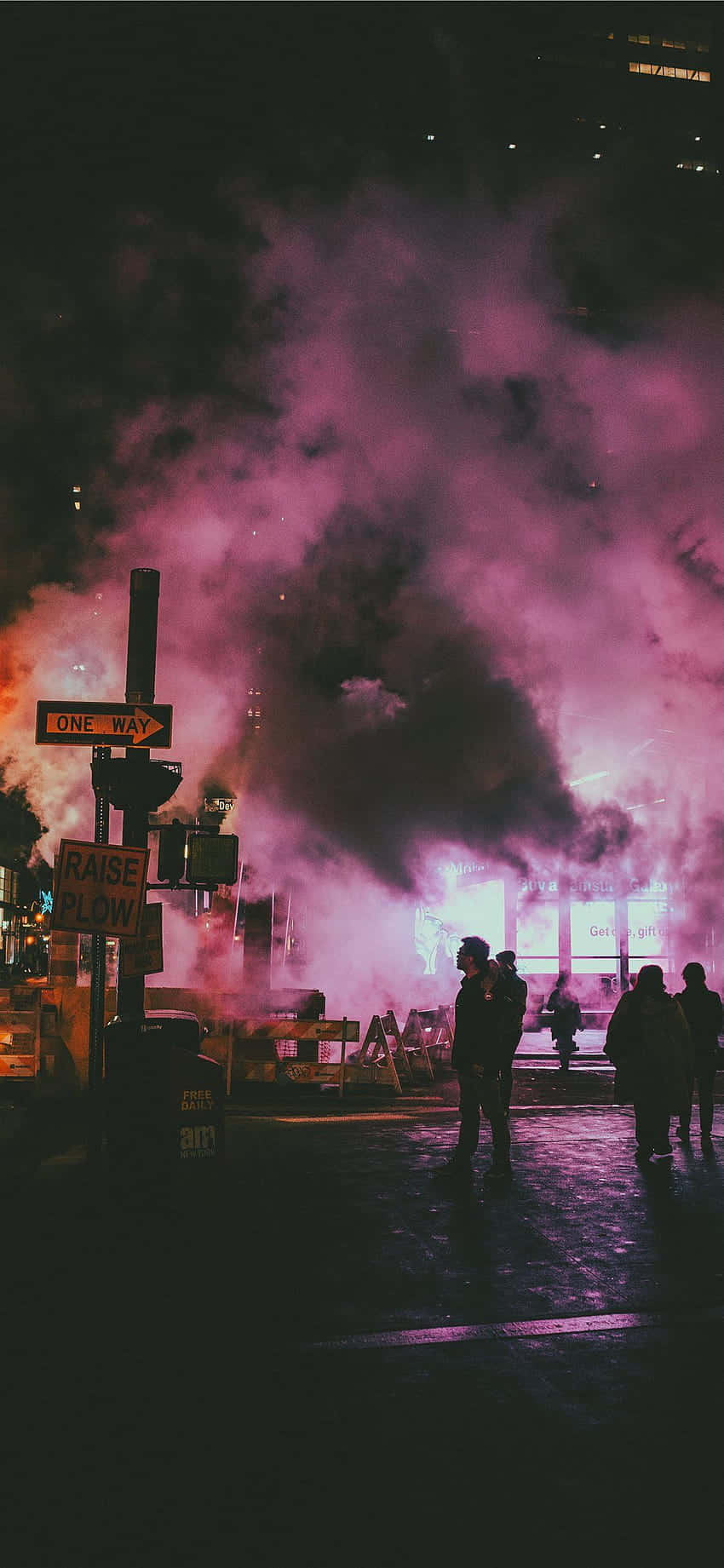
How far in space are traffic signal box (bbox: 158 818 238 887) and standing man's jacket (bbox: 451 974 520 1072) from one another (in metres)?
1.93

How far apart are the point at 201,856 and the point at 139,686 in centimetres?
136

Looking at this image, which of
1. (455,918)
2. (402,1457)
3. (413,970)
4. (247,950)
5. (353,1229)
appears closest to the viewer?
(402,1457)

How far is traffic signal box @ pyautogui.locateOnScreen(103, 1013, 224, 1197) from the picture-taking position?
6039 millimetres

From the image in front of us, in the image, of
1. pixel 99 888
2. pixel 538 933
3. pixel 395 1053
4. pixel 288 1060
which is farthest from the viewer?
pixel 538 933

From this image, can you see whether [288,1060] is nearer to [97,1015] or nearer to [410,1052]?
[410,1052]

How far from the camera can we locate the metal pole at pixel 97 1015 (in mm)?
6508

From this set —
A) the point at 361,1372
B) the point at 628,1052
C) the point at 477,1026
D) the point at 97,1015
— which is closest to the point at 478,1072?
the point at 477,1026

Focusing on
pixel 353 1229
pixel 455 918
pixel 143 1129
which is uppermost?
pixel 455 918

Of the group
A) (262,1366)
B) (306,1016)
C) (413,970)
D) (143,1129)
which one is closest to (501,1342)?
(262,1366)

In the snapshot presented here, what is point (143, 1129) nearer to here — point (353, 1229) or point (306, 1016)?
point (353, 1229)

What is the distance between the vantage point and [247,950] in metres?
16.2

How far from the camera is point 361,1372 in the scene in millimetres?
3617

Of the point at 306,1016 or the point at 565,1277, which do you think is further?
the point at 306,1016

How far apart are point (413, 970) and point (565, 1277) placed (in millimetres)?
12968
